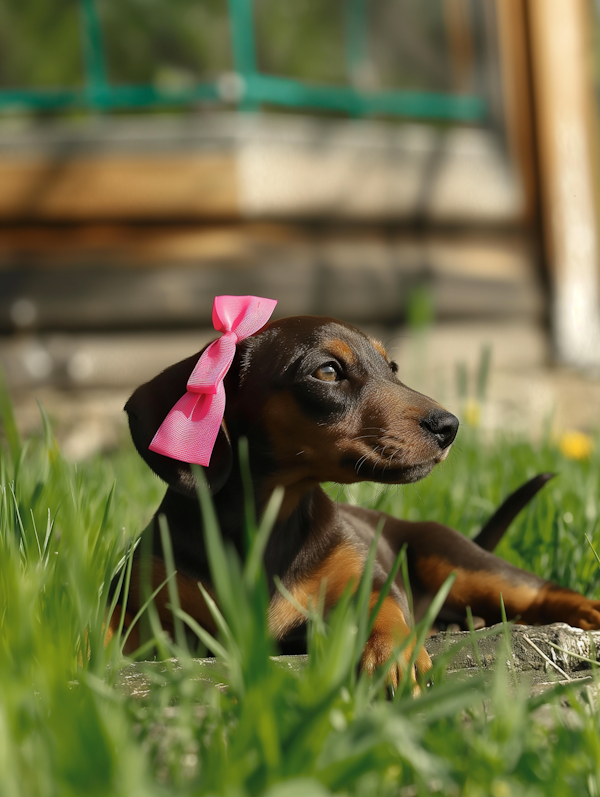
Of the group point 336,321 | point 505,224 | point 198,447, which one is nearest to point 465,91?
point 505,224

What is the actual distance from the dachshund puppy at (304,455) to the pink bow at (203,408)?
43 millimetres

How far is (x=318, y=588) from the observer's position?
2.15 metres

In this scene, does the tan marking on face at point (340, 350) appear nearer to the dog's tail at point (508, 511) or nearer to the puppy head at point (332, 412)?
the puppy head at point (332, 412)

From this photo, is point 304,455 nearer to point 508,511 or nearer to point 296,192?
point 508,511

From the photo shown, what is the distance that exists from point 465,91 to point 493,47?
0.32 m

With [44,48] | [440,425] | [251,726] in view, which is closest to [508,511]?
[440,425]

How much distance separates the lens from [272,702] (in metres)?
1.23

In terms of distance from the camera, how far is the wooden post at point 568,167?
5.74 meters

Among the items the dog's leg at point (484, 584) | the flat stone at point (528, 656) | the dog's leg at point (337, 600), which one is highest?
the dog's leg at point (337, 600)

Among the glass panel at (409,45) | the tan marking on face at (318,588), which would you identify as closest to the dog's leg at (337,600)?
the tan marking on face at (318,588)

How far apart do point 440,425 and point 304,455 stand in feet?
1.12

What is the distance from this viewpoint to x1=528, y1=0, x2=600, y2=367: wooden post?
18.8 feet

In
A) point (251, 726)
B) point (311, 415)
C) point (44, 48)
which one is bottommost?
point (251, 726)

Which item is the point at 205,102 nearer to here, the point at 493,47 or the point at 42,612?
the point at 493,47
